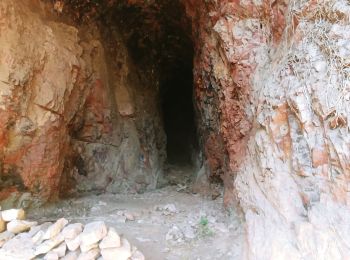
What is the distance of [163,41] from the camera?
689 cm

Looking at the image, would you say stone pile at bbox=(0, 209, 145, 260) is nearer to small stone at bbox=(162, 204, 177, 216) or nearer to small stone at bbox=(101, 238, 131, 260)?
small stone at bbox=(101, 238, 131, 260)

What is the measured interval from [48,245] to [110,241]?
44 centimetres

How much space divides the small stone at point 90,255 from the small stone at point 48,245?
8.3 inches

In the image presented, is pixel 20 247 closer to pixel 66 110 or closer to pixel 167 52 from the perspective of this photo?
pixel 66 110

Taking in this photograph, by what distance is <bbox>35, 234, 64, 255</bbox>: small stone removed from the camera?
2443 millimetres

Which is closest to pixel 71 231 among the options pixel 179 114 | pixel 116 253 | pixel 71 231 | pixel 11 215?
pixel 71 231

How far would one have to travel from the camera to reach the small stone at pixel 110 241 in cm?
247

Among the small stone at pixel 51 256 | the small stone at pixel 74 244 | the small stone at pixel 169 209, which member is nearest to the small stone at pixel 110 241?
the small stone at pixel 74 244

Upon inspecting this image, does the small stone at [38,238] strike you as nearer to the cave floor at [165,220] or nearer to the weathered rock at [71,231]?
the weathered rock at [71,231]

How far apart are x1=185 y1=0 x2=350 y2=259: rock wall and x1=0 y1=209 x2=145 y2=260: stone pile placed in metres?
1.06

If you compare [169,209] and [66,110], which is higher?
[66,110]

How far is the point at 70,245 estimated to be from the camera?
8.11 feet

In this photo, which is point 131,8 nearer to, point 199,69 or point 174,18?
point 174,18

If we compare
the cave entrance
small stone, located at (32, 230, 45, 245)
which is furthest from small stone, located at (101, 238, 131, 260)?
the cave entrance
